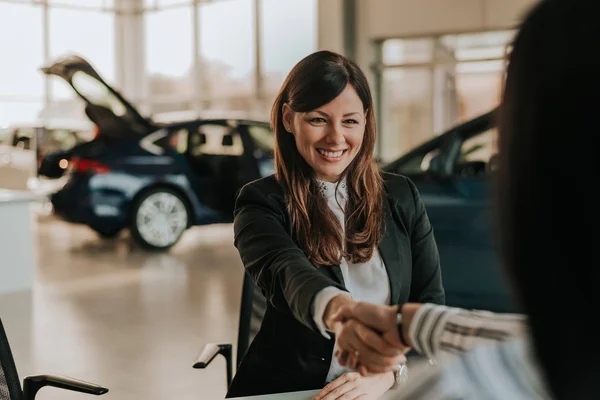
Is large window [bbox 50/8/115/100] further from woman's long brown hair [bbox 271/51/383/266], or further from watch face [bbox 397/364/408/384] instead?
watch face [bbox 397/364/408/384]

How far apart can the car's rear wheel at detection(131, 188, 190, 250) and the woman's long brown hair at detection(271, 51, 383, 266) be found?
260 inches

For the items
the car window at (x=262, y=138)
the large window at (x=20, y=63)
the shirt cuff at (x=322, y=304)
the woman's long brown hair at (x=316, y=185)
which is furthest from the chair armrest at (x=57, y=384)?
the large window at (x=20, y=63)

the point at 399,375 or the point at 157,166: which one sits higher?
the point at 157,166

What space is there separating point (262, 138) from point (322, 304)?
7471mm

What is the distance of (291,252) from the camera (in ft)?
4.99

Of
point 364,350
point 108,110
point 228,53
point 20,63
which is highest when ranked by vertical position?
point 228,53

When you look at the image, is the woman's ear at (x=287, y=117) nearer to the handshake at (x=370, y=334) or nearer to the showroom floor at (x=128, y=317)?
the handshake at (x=370, y=334)

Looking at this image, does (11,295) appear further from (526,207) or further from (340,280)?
(526,207)

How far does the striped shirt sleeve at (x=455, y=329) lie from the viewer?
0.63 meters

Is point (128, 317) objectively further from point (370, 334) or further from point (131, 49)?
point (131, 49)

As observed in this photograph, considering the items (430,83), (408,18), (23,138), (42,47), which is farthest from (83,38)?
(430,83)

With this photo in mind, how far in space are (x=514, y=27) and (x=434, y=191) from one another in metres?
4.22

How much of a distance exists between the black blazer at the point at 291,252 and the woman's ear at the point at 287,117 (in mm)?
118

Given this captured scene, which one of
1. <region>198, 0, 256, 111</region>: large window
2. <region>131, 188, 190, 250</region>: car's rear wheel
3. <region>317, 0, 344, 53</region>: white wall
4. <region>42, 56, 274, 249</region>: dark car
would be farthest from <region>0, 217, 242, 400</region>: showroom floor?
<region>198, 0, 256, 111</region>: large window
